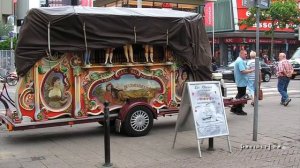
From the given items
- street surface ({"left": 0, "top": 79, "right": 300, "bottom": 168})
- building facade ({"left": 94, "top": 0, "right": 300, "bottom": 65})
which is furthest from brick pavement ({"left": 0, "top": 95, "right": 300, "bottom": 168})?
building facade ({"left": 94, "top": 0, "right": 300, "bottom": 65})

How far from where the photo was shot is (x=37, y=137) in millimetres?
9602

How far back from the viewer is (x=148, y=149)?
27.5 feet

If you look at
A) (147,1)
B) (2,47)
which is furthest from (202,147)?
(2,47)

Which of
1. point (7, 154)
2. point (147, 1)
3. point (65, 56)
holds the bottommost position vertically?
point (7, 154)

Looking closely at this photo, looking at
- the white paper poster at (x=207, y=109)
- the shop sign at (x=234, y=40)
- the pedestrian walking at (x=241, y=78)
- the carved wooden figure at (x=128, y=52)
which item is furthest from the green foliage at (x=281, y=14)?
the white paper poster at (x=207, y=109)

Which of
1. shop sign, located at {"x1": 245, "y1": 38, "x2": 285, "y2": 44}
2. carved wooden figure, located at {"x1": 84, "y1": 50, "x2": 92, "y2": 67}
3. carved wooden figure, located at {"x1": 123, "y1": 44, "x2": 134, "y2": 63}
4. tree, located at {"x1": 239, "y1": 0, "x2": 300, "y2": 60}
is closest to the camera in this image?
carved wooden figure, located at {"x1": 84, "y1": 50, "x2": 92, "y2": 67}

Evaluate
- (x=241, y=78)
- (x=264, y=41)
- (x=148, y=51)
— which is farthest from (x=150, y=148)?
(x=264, y=41)

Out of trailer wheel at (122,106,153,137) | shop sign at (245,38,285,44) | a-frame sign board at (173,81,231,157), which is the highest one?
shop sign at (245,38,285,44)

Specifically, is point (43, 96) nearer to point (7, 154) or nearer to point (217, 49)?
point (7, 154)

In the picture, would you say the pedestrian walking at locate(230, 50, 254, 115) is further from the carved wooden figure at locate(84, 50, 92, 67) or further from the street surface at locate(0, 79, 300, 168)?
the carved wooden figure at locate(84, 50, 92, 67)

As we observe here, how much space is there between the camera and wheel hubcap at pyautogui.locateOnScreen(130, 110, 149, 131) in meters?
9.48

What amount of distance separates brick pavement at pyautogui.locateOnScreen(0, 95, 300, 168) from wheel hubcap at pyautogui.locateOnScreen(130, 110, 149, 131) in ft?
0.83

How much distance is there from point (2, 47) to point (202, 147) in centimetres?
3101

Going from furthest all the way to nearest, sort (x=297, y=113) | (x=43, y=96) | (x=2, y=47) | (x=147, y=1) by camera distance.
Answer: (x=2, y=47) → (x=147, y=1) → (x=297, y=113) → (x=43, y=96)
